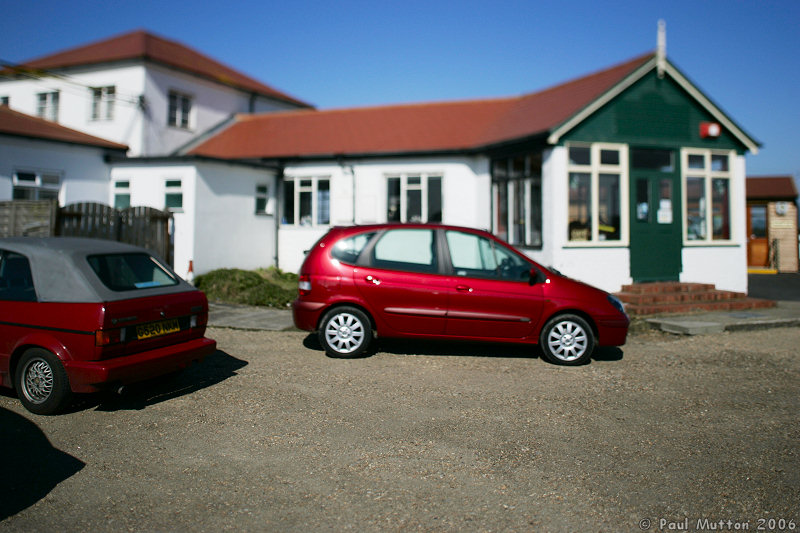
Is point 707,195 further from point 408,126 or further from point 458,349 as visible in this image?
point 458,349

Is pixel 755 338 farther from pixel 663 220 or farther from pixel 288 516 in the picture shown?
pixel 288 516

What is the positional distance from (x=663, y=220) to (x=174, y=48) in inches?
801

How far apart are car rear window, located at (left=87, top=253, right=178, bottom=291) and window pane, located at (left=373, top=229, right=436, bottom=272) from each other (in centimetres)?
284

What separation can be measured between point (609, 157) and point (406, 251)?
8100mm

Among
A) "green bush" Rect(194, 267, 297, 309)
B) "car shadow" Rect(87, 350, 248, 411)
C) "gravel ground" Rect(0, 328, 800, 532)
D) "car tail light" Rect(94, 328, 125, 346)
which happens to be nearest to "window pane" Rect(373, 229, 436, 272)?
"gravel ground" Rect(0, 328, 800, 532)

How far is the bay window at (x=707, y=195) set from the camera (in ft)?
49.1

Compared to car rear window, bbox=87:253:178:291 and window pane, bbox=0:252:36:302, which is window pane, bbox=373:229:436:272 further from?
window pane, bbox=0:252:36:302

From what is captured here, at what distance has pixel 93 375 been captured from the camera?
17.1 feet

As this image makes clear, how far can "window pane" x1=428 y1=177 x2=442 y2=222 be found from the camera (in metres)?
17.6

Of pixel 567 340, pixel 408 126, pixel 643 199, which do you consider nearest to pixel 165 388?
pixel 567 340

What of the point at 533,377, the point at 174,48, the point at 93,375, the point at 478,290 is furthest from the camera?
the point at 174,48

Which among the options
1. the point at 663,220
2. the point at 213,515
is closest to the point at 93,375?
the point at 213,515

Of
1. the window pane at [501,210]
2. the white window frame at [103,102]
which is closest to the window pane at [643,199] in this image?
the window pane at [501,210]

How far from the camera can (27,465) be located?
4332 millimetres
